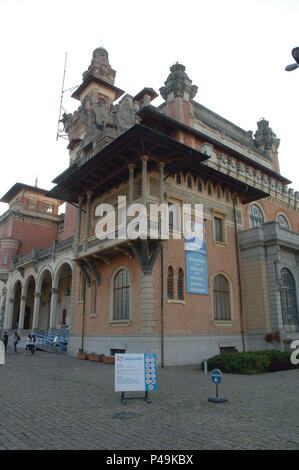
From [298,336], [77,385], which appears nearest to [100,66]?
[298,336]

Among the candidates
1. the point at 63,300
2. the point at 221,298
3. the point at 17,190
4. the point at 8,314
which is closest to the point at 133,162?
the point at 221,298

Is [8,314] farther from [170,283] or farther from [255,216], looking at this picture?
[255,216]

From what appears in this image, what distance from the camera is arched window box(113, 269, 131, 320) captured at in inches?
754

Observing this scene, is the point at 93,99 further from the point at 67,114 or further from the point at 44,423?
the point at 44,423

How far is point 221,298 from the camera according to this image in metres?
21.9

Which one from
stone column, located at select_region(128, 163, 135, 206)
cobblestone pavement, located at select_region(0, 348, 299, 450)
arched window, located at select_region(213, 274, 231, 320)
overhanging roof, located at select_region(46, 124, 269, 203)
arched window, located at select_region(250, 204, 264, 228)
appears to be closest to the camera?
cobblestone pavement, located at select_region(0, 348, 299, 450)

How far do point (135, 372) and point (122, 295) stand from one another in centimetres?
1083

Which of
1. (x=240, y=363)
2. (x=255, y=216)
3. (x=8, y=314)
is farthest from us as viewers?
(x=8, y=314)

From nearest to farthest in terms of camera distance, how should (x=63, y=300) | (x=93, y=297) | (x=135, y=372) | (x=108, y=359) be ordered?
(x=135, y=372) → (x=108, y=359) → (x=93, y=297) → (x=63, y=300)

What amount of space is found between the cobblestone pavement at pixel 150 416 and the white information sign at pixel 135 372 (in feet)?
1.46

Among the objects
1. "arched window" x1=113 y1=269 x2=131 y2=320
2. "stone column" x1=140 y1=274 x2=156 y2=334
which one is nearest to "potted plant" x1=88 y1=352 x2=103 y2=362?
"arched window" x1=113 y1=269 x2=131 y2=320

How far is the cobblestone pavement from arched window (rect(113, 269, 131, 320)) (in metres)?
6.52

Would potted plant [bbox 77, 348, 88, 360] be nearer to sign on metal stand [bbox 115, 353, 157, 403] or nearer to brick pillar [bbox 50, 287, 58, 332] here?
brick pillar [bbox 50, 287, 58, 332]

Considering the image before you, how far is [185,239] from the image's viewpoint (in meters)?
20.2
